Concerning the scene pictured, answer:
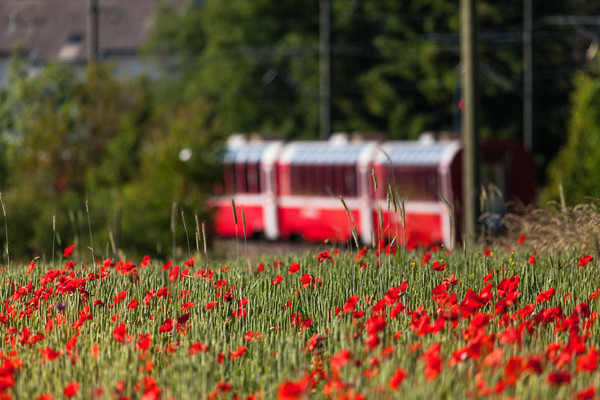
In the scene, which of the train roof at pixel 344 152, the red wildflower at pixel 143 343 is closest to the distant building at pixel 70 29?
the train roof at pixel 344 152

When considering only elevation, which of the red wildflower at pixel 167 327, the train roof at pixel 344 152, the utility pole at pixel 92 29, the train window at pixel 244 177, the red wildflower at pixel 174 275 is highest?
the utility pole at pixel 92 29

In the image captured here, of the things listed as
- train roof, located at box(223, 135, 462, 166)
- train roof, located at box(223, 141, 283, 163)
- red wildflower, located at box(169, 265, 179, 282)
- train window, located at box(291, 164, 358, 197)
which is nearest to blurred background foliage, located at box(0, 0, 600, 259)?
train roof, located at box(223, 141, 283, 163)

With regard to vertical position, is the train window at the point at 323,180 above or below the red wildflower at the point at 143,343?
below

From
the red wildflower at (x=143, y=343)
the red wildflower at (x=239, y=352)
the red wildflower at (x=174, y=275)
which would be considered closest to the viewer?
the red wildflower at (x=239, y=352)

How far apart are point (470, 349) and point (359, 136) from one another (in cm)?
2068

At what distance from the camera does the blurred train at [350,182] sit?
21.3 meters

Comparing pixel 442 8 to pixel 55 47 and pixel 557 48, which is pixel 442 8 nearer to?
pixel 557 48

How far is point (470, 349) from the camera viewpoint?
13.5 ft

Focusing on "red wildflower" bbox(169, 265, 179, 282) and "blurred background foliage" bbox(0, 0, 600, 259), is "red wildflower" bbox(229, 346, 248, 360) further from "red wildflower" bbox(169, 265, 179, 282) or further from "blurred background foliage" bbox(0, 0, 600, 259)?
"blurred background foliage" bbox(0, 0, 600, 259)

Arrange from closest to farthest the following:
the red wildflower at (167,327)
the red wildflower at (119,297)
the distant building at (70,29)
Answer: the red wildflower at (167,327) < the red wildflower at (119,297) < the distant building at (70,29)

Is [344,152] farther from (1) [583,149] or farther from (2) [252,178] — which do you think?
(1) [583,149]

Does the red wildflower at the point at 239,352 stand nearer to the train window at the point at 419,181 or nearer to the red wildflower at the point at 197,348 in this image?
the red wildflower at the point at 197,348

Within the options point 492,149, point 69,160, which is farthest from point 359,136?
point 69,160

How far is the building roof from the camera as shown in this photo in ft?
215
